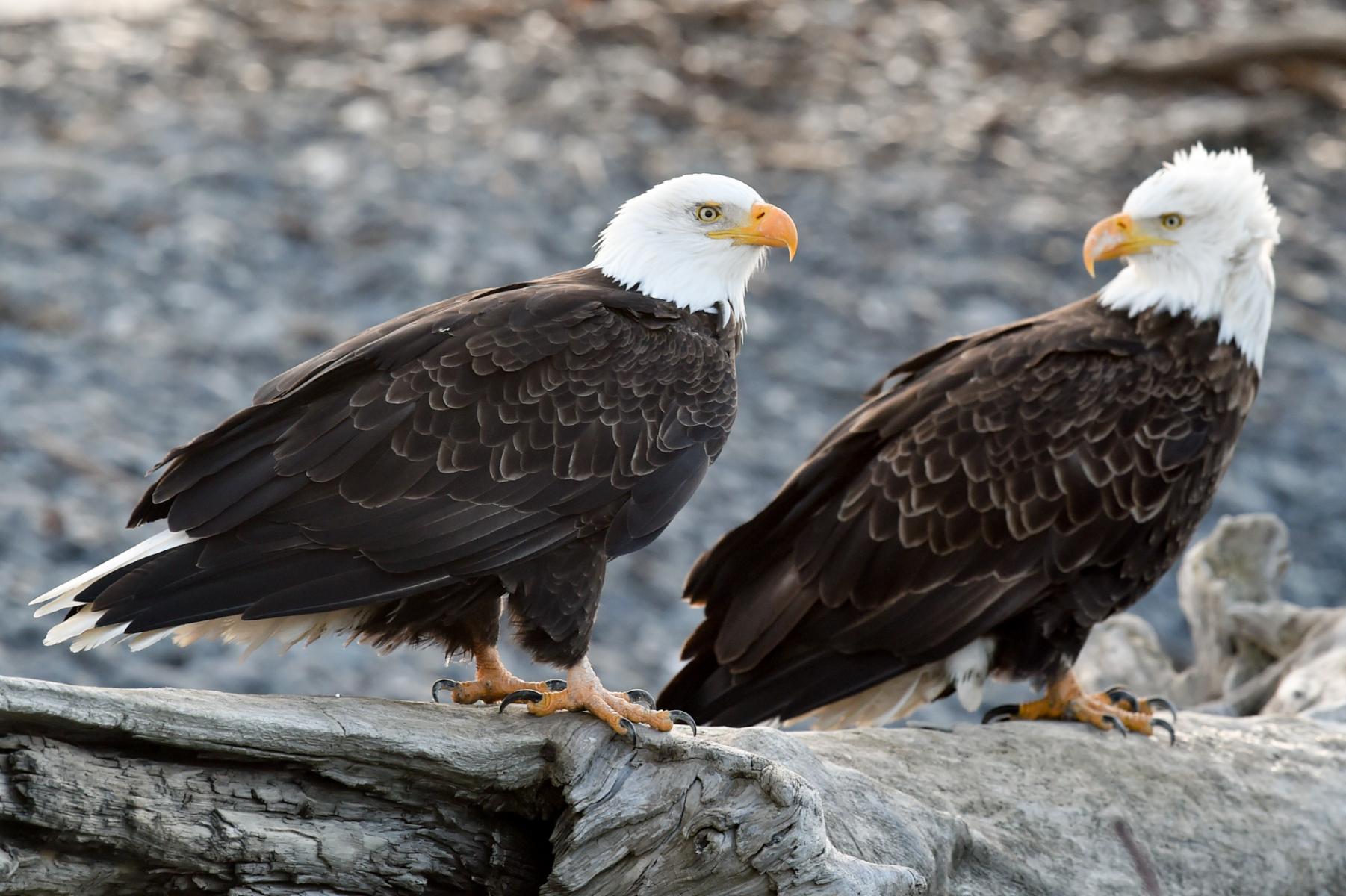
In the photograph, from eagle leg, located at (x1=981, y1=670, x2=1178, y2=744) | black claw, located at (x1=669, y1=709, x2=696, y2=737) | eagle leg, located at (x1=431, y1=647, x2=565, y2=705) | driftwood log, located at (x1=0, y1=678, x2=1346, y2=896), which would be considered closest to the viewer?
driftwood log, located at (x1=0, y1=678, x2=1346, y2=896)

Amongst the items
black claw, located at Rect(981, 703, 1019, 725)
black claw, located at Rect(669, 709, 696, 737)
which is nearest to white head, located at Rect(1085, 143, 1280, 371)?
black claw, located at Rect(981, 703, 1019, 725)

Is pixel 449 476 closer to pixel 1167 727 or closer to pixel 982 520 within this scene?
pixel 982 520

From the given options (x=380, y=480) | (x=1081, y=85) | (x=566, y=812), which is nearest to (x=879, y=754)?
(x=566, y=812)

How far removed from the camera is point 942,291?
419 inches

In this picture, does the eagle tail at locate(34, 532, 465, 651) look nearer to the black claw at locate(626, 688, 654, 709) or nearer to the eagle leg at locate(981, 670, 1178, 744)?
the black claw at locate(626, 688, 654, 709)

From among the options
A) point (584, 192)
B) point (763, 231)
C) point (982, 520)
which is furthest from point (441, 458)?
point (584, 192)

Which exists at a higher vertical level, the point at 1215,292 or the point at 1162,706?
the point at 1215,292

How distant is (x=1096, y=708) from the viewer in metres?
5.52

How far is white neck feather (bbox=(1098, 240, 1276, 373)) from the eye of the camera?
18.7ft

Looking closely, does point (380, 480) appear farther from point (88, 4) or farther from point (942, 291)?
point (88, 4)

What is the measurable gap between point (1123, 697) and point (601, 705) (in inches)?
92.3

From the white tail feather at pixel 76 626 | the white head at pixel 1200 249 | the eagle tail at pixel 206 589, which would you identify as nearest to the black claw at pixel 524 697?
the eagle tail at pixel 206 589

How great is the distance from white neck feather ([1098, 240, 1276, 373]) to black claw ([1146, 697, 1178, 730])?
124cm

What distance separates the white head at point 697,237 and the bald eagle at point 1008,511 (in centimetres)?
108
